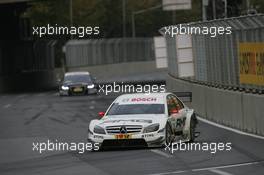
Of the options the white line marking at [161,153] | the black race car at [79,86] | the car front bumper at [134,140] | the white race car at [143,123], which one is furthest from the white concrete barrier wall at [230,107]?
the black race car at [79,86]

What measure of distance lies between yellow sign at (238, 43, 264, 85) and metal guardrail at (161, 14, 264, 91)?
0.14 meters

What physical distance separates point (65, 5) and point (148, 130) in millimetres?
93654

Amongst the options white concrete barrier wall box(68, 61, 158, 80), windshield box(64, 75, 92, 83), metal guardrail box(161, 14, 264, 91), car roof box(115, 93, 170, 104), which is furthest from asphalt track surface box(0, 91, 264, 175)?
white concrete barrier wall box(68, 61, 158, 80)

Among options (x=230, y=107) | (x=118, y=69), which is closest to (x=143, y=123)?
(x=230, y=107)

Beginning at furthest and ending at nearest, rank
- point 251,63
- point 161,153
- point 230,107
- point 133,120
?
point 230,107 → point 251,63 → point 133,120 → point 161,153

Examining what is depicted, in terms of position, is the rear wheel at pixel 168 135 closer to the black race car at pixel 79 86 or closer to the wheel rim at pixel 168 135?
the wheel rim at pixel 168 135

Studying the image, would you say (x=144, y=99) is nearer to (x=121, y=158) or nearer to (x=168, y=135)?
(x=168, y=135)

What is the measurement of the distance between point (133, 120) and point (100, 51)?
3014 inches

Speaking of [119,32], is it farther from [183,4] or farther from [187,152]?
[187,152]

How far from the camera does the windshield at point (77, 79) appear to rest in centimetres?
5675

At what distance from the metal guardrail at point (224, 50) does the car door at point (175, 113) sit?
3.14m

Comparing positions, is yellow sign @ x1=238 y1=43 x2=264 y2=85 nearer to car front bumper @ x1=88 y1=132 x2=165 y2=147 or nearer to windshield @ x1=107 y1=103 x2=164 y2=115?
windshield @ x1=107 y1=103 x2=164 y2=115

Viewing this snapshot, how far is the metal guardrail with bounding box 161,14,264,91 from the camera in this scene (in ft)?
86.5

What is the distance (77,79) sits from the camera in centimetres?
5697
